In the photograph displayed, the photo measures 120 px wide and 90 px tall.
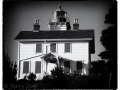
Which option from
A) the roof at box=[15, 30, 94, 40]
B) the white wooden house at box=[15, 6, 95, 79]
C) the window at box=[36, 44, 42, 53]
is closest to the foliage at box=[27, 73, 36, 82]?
the white wooden house at box=[15, 6, 95, 79]

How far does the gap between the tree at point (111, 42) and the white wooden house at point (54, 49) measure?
0.89 m

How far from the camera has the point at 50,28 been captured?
12.6 metres

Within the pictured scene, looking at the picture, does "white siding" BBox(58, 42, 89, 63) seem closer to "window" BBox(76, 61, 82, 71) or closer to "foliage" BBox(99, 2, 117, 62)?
"window" BBox(76, 61, 82, 71)

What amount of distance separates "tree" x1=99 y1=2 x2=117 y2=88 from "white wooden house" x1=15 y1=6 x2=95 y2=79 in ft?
2.92

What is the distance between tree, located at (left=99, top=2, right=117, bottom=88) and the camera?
1009 cm

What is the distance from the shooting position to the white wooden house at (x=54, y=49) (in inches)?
472

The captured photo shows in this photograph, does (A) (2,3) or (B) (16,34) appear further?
(B) (16,34)

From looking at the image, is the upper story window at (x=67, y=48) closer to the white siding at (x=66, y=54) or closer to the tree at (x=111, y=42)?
the white siding at (x=66, y=54)

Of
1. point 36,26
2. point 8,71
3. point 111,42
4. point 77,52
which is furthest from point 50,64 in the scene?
point 111,42

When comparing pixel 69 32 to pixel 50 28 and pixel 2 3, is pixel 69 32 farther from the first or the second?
pixel 2 3

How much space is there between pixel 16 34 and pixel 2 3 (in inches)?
56.4

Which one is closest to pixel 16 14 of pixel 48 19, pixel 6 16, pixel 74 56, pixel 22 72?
pixel 6 16

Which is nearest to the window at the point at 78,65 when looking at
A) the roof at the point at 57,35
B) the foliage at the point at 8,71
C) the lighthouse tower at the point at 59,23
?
the roof at the point at 57,35

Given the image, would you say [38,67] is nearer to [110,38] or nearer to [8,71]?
[8,71]
